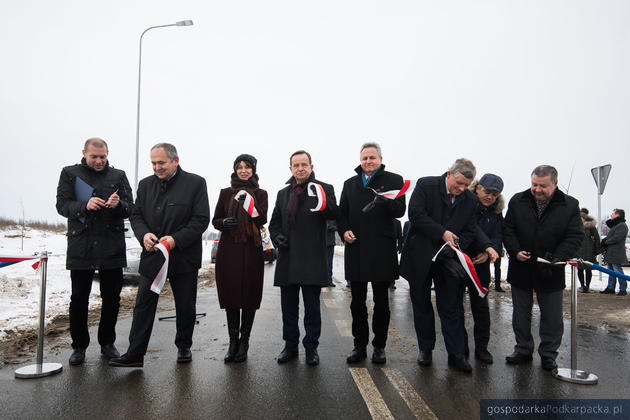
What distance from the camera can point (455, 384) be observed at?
3.67m

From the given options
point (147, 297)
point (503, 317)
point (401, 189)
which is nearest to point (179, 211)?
point (147, 297)

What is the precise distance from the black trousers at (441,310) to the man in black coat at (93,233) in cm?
308

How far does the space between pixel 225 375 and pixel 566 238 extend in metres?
3.67

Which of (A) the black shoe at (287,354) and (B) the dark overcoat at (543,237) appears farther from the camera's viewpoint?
(B) the dark overcoat at (543,237)

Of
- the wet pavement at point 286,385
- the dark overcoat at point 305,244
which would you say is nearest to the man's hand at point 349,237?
the dark overcoat at point 305,244

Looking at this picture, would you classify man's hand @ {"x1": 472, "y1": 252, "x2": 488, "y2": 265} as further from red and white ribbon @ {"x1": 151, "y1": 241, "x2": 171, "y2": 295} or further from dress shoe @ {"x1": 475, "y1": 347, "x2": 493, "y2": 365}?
red and white ribbon @ {"x1": 151, "y1": 241, "x2": 171, "y2": 295}

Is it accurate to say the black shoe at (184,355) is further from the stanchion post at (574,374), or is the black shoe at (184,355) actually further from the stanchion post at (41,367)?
the stanchion post at (574,374)

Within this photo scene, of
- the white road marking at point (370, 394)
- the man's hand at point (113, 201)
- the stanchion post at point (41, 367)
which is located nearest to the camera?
the white road marking at point (370, 394)

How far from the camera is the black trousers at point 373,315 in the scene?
435cm

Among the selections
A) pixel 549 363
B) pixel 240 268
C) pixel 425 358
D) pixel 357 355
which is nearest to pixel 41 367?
pixel 240 268

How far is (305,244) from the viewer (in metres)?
4.44

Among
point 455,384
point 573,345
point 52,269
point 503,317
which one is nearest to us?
point 455,384

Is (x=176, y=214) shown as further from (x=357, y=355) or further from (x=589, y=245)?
(x=589, y=245)

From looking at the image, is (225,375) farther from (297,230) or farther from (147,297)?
(297,230)
